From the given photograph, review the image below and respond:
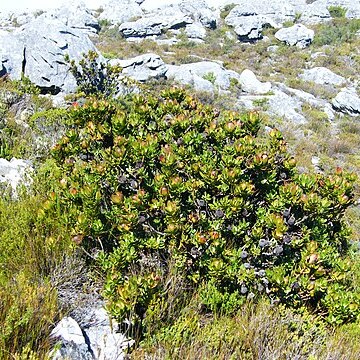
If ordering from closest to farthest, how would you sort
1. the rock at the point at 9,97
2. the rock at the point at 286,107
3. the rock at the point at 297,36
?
the rock at the point at 9,97 → the rock at the point at 286,107 → the rock at the point at 297,36

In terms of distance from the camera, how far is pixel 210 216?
2.72 metres

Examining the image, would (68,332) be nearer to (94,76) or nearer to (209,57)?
(94,76)

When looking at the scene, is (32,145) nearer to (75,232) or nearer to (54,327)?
(75,232)

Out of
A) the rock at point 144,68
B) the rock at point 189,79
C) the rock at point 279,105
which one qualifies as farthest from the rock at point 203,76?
the rock at point 279,105

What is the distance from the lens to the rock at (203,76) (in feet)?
43.0

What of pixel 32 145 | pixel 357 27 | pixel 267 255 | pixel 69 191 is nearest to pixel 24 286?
pixel 69 191

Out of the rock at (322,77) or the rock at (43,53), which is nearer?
the rock at (43,53)

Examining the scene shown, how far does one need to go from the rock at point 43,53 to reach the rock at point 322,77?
10.2 m

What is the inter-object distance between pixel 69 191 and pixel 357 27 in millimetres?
27887

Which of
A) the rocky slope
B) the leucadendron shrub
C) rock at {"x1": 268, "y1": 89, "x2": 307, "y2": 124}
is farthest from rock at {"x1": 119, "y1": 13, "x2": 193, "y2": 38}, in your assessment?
the leucadendron shrub

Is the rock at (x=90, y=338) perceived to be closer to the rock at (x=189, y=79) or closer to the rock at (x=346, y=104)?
the rock at (x=189, y=79)

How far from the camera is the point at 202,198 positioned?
270 centimetres

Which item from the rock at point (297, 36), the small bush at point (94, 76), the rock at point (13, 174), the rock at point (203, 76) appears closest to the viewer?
the rock at point (13, 174)

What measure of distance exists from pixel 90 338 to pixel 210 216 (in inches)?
41.4
